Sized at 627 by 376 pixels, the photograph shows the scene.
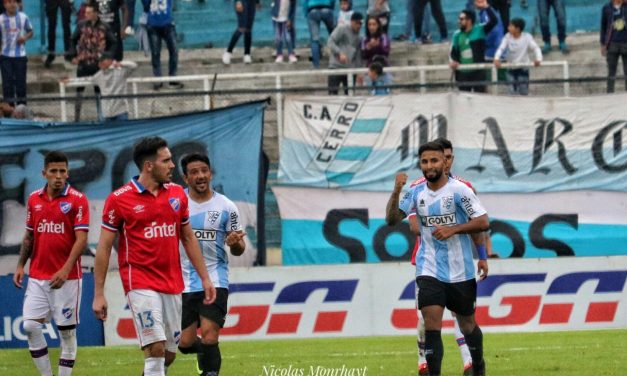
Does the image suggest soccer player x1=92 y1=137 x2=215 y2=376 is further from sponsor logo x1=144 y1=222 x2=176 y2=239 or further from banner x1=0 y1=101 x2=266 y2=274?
banner x1=0 y1=101 x2=266 y2=274

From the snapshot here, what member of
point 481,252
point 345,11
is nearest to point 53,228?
point 481,252

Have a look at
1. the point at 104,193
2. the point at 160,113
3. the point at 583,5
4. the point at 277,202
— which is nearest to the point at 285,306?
the point at 277,202

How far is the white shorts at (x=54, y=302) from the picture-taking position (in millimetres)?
13414

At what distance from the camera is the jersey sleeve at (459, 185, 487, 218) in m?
11.6

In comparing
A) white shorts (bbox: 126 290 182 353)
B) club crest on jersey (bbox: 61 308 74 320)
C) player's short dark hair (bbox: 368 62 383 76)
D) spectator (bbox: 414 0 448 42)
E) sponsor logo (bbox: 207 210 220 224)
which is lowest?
club crest on jersey (bbox: 61 308 74 320)

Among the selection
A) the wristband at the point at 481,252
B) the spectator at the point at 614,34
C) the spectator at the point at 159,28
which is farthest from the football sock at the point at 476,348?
the spectator at the point at 159,28

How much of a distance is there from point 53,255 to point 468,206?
4.35 meters

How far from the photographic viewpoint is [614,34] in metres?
22.6

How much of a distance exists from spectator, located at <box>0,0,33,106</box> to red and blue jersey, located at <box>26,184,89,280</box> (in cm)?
974

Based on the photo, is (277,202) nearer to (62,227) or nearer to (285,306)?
(285,306)

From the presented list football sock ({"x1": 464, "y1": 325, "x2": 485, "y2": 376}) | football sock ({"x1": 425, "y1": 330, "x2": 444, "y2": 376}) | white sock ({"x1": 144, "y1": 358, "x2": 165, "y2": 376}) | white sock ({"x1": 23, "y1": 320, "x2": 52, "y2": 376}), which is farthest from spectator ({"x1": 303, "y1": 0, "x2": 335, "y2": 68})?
white sock ({"x1": 144, "y1": 358, "x2": 165, "y2": 376})

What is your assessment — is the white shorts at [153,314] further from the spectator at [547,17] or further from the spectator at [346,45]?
the spectator at [547,17]

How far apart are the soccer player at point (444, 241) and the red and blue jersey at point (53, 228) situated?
134 inches

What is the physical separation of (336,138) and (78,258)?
283 inches
